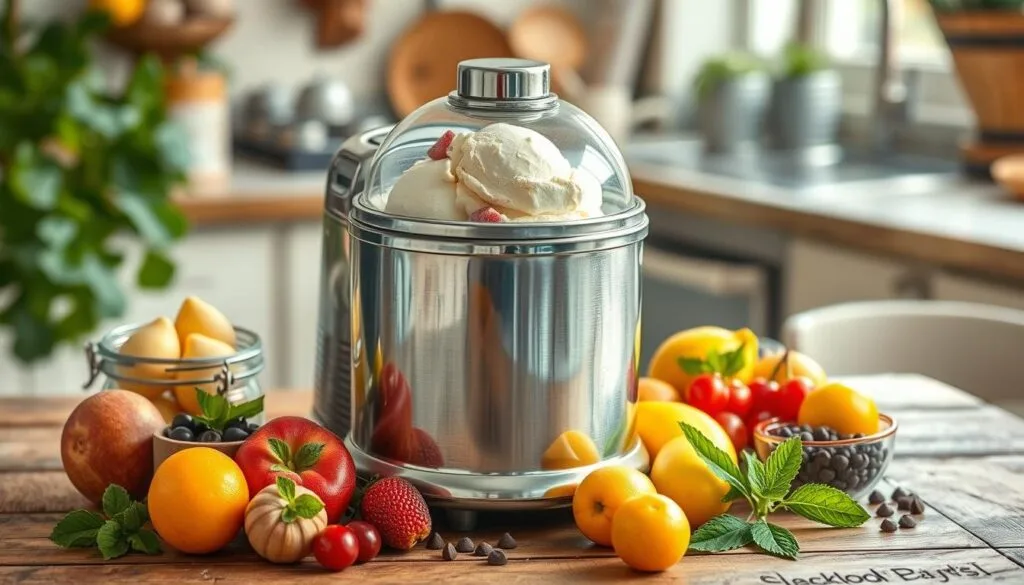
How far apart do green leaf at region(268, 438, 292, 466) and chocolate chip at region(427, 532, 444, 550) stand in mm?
128

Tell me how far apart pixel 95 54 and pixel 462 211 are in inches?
90.0

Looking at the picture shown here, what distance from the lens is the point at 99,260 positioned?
8.84 ft

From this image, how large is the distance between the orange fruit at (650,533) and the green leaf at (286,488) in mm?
242

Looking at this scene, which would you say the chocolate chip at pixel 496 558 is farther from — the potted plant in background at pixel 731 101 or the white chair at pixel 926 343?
the potted plant in background at pixel 731 101

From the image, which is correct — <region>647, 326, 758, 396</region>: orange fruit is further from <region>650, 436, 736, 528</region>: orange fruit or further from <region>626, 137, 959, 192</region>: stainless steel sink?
<region>626, 137, 959, 192</region>: stainless steel sink

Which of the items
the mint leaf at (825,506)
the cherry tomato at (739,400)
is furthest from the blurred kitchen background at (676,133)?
the mint leaf at (825,506)

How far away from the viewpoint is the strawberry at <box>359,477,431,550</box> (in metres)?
1.05

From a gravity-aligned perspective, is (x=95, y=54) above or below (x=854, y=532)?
above

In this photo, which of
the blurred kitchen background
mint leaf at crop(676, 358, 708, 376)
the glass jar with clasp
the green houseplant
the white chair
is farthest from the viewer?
the green houseplant

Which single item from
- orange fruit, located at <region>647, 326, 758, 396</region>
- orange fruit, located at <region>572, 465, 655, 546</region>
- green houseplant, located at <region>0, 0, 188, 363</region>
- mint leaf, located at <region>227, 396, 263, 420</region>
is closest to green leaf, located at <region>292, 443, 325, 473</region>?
mint leaf, located at <region>227, 396, 263, 420</region>

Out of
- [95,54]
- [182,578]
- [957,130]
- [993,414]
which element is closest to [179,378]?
[182,578]

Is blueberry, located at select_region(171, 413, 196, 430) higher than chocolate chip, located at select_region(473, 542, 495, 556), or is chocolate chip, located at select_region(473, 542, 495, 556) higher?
blueberry, located at select_region(171, 413, 196, 430)

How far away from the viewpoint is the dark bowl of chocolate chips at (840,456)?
3.78 ft

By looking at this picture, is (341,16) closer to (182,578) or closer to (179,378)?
(179,378)
